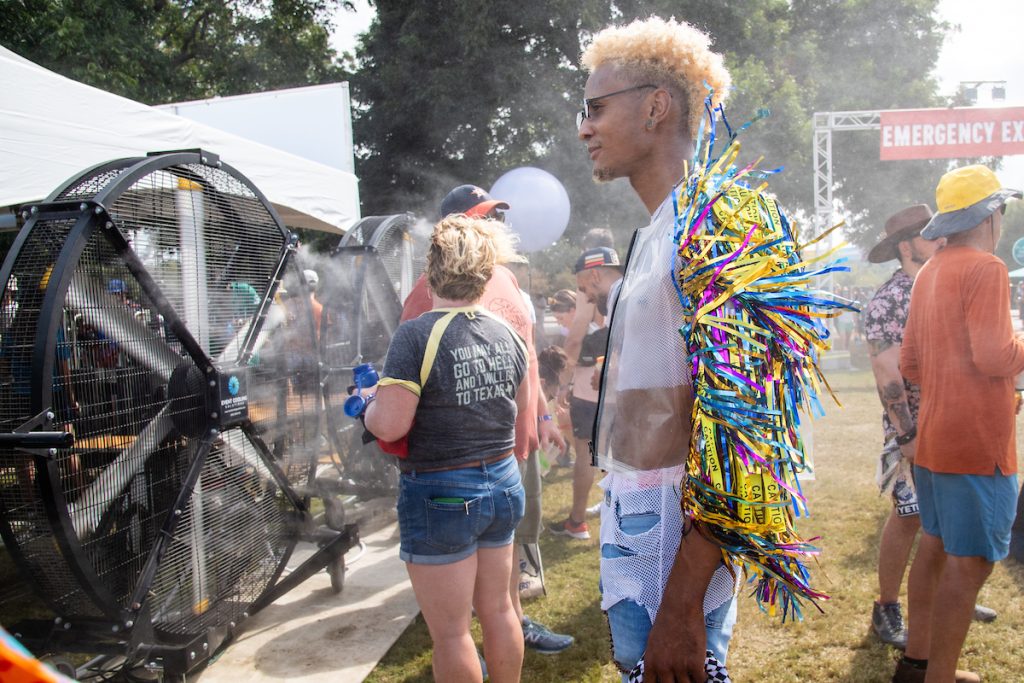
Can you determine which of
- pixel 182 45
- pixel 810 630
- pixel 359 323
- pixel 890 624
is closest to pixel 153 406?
pixel 359 323

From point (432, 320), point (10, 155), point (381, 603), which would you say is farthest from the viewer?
point (381, 603)

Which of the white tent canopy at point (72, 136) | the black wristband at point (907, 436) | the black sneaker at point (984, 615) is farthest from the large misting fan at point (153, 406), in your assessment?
the black sneaker at point (984, 615)

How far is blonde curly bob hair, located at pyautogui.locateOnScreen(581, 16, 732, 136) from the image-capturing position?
152 cm

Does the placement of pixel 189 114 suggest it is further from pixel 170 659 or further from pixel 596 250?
pixel 170 659

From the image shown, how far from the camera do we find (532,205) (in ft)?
27.2

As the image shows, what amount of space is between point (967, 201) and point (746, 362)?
1876 mm

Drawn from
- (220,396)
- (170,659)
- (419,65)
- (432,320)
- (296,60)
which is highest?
(296,60)

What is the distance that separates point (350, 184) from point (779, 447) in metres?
4.88

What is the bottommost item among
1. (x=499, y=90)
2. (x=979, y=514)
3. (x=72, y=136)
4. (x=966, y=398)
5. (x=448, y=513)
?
(x=979, y=514)

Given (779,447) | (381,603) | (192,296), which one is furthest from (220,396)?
(779,447)

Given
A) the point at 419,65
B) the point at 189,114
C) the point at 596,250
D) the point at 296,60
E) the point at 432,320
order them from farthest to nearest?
the point at 296,60, the point at 419,65, the point at 189,114, the point at 596,250, the point at 432,320

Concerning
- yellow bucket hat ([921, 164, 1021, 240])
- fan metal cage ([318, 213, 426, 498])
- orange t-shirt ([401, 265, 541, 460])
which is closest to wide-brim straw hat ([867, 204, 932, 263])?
yellow bucket hat ([921, 164, 1021, 240])

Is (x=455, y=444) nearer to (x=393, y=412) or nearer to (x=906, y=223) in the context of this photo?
(x=393, y=412)

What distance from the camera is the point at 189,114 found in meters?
8.12
